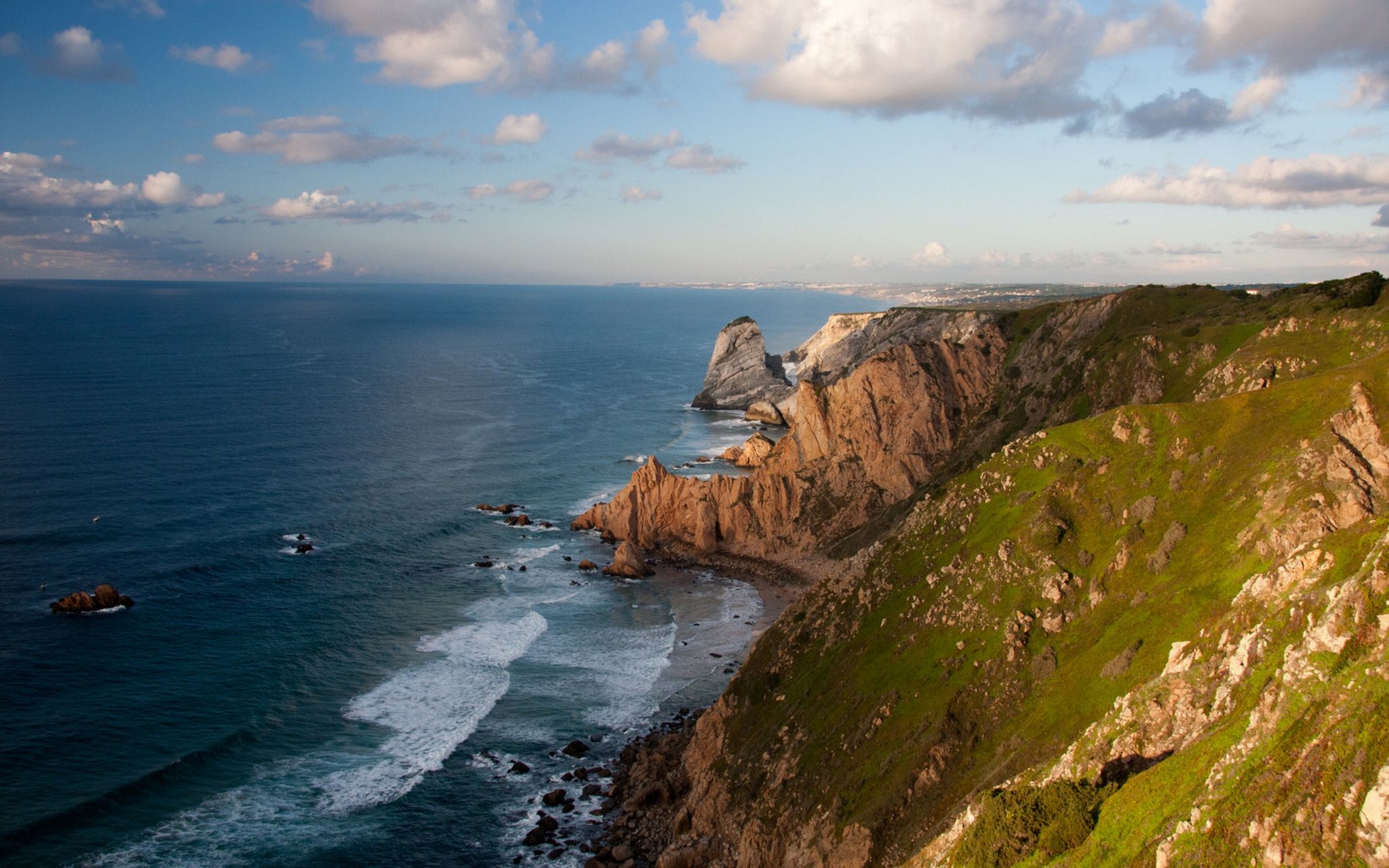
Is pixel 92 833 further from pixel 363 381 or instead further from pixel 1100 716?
pixel 363 381

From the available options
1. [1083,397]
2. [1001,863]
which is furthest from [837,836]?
[1083,397]

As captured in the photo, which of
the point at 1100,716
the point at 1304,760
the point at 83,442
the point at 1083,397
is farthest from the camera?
the point at 83,442

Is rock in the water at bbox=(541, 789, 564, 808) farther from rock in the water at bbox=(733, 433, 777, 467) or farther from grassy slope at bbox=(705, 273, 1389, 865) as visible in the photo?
rock in the water at bbox=(733, 433, 777, 467)

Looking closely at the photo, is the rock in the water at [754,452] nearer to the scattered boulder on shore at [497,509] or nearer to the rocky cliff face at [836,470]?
the rocky cliff face at [836,470]

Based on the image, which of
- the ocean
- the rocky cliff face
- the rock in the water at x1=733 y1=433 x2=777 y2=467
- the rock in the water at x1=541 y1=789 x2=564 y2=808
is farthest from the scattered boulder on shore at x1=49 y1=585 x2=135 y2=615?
the rock in the water at x1=733 y1=433 x2=777 y2=467

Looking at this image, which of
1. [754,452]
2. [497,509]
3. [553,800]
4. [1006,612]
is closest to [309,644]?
[553,800]

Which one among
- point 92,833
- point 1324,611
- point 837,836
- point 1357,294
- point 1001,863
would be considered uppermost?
point 1357,294

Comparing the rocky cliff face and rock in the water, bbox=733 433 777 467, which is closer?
the rocky cliff face
